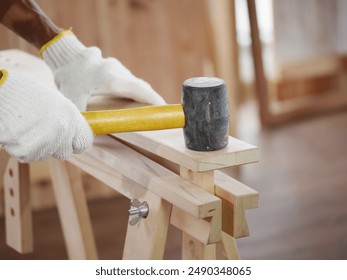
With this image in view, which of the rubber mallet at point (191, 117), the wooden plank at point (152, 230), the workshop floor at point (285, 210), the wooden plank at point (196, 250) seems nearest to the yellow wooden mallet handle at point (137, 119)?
the rubber mallet at point (191, 117)

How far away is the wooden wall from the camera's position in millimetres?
2613

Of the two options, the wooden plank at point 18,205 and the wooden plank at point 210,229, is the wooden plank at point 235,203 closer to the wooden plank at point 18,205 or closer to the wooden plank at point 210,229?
the wooden plank at point 210,229

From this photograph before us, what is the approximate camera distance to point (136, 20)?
270 centimetres

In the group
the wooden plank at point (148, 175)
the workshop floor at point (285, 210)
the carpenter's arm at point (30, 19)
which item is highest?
the carpenter's arm at point (30, 19)

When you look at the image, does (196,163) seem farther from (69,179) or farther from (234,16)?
(234,16)

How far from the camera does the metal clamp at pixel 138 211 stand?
3.75ft

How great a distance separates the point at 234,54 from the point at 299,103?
1.47ft

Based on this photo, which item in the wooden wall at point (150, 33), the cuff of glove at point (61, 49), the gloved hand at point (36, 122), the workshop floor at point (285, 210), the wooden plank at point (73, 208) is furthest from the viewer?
the wooden wall at point (150, 33)

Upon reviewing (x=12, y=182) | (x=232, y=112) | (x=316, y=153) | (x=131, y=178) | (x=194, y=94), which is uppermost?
(x=194, y=94)

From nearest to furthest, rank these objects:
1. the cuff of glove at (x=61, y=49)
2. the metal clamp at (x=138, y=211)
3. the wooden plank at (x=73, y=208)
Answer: the metal clamp at (x=138, y=211), the cuff of glove at (x=61, y=49), the wooden plank at (x=73, y=208)

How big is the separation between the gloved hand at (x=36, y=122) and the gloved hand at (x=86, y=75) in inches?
9.2

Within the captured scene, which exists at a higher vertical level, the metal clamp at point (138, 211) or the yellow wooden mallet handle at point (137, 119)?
the yellow wooden mallet handle at point (137, 119)

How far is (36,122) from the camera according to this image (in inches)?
40.9
